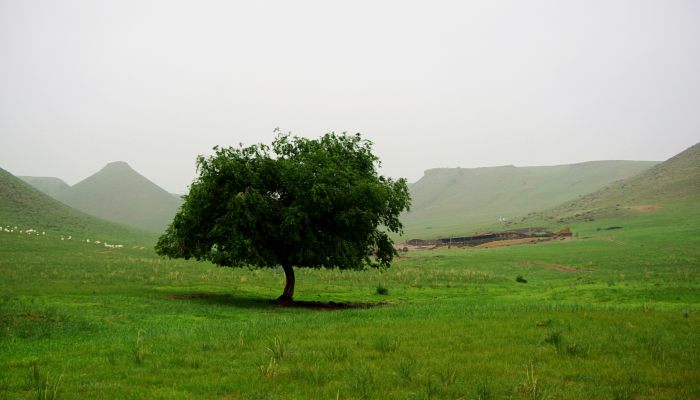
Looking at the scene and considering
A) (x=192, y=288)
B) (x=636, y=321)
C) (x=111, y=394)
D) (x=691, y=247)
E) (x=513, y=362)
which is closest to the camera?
(x=111, y=394)

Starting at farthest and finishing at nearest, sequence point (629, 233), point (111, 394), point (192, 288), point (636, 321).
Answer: point (629, 233) < point (192, 288) < point (636, 321) < point (111, 394)

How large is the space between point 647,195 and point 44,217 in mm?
160365

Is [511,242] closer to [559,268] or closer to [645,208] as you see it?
[645,208]

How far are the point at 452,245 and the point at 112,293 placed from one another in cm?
9975

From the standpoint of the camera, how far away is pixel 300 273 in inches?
2542

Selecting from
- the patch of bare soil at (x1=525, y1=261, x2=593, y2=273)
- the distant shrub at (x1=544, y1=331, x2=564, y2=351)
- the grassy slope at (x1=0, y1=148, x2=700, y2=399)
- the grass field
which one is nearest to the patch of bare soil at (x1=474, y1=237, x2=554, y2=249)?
the patch of bare soil at (x1=525, y1=261, x2=593, y2=273)

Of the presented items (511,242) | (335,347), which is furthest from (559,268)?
(335,347)

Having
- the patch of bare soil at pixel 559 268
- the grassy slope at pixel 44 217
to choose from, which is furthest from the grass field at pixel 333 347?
the grassy slope at pixel 44 217

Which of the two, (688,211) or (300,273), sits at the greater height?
(688,211)

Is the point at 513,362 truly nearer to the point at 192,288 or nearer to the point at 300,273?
the point at 192,288

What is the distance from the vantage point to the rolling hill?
13088 centimetres

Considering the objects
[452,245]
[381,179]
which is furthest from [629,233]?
[381,179]

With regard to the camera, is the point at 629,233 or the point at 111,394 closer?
the point at 111,394

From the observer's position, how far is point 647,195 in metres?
145
